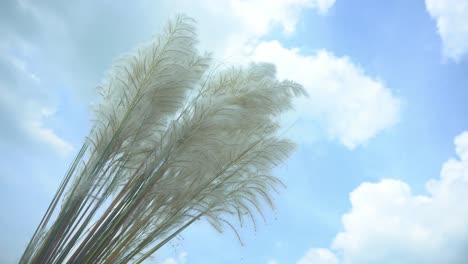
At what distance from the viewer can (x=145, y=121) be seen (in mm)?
2098

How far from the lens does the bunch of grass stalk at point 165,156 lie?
1.92 meters

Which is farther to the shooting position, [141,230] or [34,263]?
[141,230]

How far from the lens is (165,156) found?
203 cm

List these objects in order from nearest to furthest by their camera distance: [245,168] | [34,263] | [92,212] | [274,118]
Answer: [34,263]
[92,212]
[245,168]
[274,118]

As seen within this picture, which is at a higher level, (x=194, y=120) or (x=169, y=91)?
(x=169, y=91)

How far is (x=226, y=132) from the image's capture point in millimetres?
2115

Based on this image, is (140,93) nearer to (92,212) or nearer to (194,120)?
(194,120)

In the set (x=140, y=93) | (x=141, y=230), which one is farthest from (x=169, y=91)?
(x=141, y=230)

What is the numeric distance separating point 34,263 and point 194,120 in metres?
0.91

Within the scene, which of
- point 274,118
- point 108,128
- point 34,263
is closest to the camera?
point 34,263

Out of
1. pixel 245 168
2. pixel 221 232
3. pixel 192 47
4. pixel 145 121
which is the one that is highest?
pixel 192 47

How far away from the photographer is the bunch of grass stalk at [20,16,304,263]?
1.92 meters

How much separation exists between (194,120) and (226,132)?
18 centimetres

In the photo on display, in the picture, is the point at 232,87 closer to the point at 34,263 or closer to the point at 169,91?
the point at 169,91
